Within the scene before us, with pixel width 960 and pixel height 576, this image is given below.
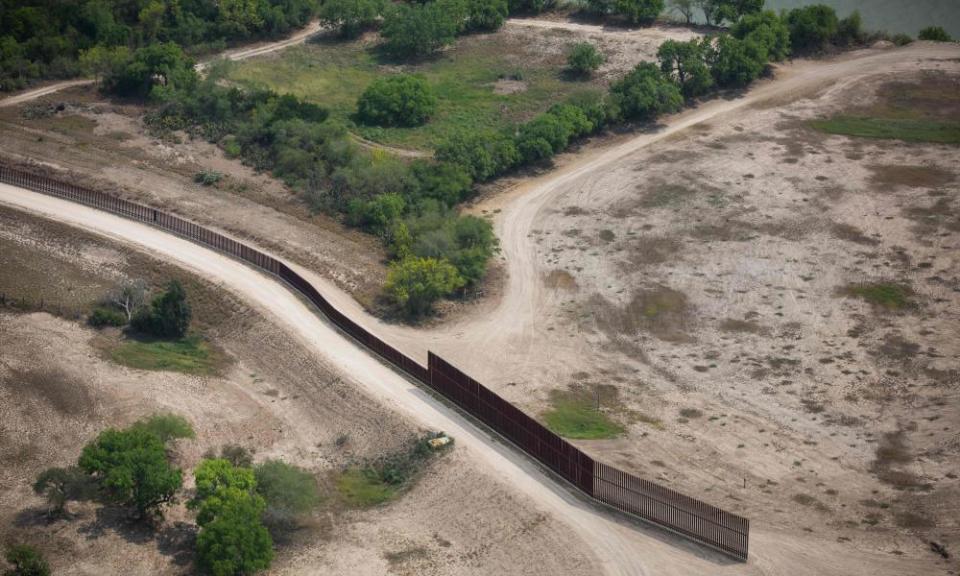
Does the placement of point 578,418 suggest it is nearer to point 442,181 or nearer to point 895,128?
point 442,181

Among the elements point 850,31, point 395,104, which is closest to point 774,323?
point 395,104

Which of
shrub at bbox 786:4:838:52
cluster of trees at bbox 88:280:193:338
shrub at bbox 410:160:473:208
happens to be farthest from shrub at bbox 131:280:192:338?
shrub at bbox 786:4:838:52

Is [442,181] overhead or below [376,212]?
overhead

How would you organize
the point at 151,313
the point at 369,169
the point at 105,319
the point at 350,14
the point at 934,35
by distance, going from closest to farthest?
the point at 151,313 → the point at 105,319 → the point at 369,169 → the point at 350,14 → the point at 934,35

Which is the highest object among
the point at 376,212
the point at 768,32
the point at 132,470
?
the point at 768,32

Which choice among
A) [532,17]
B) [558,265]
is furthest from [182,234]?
[532,17]

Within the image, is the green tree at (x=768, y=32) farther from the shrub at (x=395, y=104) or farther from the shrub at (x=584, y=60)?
the shrub at (x=395, y=104)
